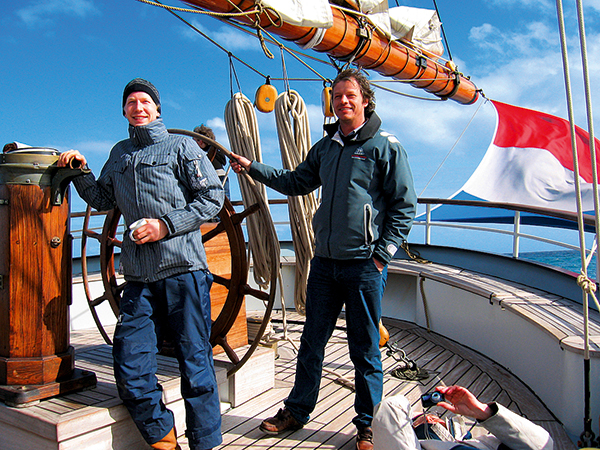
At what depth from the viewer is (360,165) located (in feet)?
6.15

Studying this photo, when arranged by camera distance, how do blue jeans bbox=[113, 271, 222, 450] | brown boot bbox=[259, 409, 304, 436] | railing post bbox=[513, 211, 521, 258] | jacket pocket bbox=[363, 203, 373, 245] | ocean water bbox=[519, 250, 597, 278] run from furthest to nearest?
ocean water bbox=[519, 250, 597, 278] → railing post bbox=[513, 211, 521, 258] → brown boot bbox=[259, 409, 304, 436] → jacket pocket bbox=[363, 203, 373, 245] → blue jeans bbox=[113, 271, 222, 450]

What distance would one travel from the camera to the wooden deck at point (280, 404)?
171 cm

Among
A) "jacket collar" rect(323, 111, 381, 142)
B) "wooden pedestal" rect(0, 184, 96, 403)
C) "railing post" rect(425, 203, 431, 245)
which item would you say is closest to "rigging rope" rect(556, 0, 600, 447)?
"jacket collar" rect(323, 111, 381, 142)

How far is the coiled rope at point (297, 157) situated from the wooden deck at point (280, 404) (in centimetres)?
70

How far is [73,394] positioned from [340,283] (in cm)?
111

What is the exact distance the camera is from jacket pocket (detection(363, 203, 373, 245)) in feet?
6.04

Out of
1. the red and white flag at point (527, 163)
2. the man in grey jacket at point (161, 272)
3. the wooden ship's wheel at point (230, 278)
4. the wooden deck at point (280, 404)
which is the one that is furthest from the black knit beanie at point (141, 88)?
the red and white flag at point (527, 163)

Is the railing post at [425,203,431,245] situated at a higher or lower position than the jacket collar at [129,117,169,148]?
lower

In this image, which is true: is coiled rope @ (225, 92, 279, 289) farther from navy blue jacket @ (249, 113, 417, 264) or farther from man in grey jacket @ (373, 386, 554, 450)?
man in grey jacket @ (373, 386, 554, 450)

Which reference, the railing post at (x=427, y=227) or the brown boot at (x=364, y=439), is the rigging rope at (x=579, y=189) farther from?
the railing post at (x=427, y=227)

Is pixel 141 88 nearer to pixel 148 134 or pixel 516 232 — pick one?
pixel 148 134

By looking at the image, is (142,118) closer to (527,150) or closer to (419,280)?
(419,280)

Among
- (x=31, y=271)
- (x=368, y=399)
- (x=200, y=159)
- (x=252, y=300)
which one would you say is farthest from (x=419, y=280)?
(x=31, y=271)

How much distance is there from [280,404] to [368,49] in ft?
9.32
